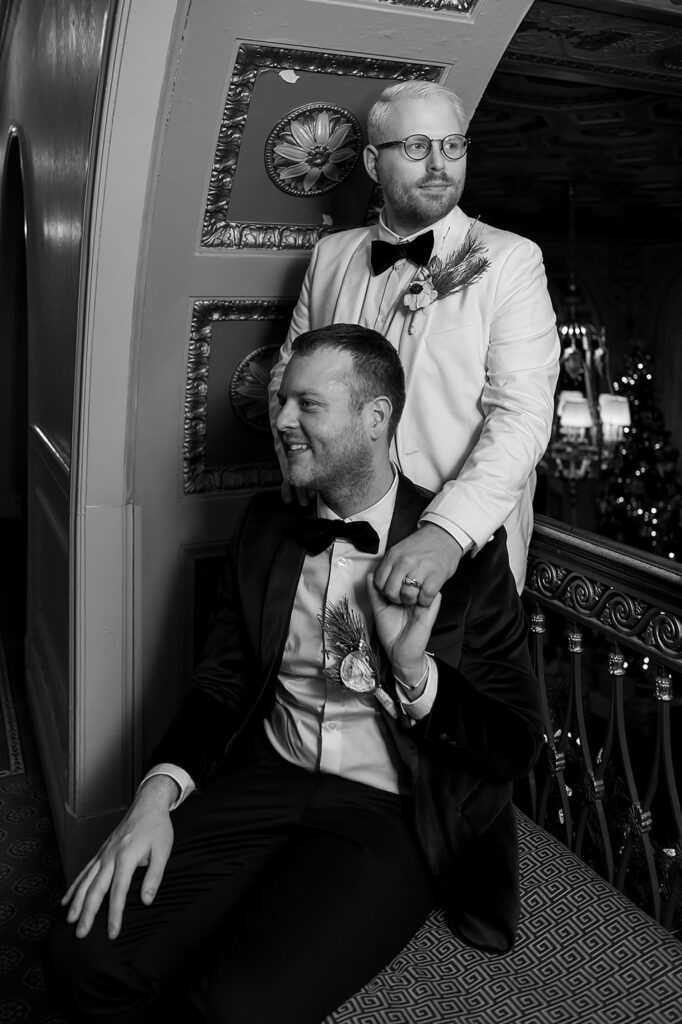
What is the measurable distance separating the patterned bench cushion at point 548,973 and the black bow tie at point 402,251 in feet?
4.54

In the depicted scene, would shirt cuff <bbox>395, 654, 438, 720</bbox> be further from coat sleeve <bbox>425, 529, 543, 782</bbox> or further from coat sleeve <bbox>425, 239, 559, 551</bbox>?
coat sleeve <bbox>425, 239, 559, 551</bbox>

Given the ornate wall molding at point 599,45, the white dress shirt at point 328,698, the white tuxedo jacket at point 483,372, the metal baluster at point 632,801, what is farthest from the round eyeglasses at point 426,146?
the ornate wall molding at point 599,45

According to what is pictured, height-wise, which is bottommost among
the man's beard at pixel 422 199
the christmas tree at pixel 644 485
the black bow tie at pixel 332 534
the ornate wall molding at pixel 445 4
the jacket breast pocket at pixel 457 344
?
the christmas tree at pixel 644 485

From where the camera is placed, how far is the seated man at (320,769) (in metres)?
1.73

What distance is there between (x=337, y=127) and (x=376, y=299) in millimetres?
622

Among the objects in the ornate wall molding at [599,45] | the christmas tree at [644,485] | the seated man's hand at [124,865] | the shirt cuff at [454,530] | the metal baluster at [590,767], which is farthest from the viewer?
the christmas tree at [644,485]

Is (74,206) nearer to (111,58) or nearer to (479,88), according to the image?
(111,58)

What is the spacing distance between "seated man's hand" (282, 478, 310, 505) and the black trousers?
1.96 ft

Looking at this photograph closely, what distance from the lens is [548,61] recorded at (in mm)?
5785

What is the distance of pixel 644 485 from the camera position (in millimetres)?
10758

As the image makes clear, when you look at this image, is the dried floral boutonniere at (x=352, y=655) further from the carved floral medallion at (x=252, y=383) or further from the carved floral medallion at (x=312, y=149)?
the carved floral medallion at (x=312, y=149)

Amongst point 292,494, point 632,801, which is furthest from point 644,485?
point 292,494

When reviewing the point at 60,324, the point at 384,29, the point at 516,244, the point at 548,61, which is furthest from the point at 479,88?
the point at 548,61

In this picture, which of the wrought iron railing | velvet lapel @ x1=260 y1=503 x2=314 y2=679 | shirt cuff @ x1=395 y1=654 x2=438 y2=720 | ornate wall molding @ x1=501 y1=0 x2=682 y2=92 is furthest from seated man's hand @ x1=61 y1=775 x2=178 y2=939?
ornate wall molding @ x1=501 y1=0 x2=682 y2=92
